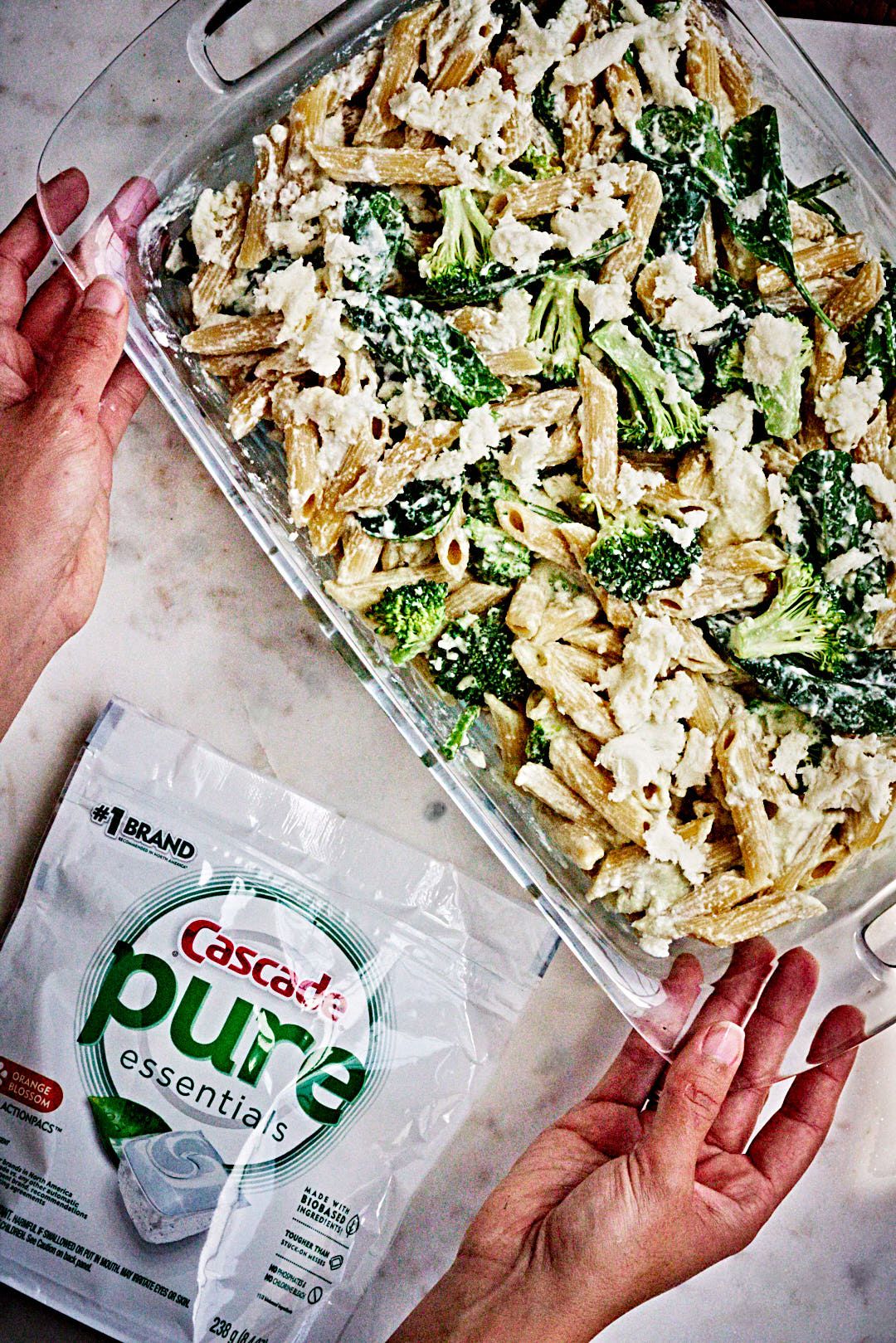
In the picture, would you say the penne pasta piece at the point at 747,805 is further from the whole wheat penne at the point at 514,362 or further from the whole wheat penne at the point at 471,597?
the whole wheat penne at the point at 514,362

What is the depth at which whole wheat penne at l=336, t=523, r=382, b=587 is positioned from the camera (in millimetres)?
1430

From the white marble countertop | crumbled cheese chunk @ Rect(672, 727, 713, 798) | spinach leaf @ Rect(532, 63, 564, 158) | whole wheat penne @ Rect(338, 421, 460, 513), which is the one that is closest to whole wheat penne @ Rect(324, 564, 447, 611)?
whole wheat penne @ Rect(338, 421, 460, 513)

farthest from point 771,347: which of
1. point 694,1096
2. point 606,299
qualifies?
point 694,1096

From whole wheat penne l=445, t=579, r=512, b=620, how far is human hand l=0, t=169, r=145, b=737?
56 cm

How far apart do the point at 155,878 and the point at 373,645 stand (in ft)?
1.91

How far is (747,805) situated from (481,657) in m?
0.43

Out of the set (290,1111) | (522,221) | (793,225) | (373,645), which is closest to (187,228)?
(522,221)

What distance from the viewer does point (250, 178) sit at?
1.52 metres

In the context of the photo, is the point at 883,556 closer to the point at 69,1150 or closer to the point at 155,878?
the point at 155,878

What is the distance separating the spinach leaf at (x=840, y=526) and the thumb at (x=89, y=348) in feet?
3.22

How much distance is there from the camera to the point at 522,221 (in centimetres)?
143

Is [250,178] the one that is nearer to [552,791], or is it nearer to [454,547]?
[454,547]

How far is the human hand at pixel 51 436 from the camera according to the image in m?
1.40

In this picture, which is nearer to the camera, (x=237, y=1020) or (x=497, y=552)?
(x=497, y=552)
